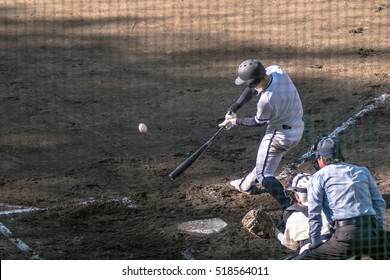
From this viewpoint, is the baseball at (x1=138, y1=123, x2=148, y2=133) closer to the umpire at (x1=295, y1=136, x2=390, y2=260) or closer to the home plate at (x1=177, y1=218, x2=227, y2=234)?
the home plate at (x1=177, y1=218, x2=227, y2=234)

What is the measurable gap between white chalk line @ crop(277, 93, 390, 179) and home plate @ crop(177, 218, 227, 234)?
135 cm

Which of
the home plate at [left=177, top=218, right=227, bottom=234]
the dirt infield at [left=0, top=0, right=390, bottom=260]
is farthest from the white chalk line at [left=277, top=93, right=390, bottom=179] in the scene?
the home plate at [left=177, top=218, right=227, bottom=234]

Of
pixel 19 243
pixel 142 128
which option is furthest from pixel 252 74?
pixel 19 243

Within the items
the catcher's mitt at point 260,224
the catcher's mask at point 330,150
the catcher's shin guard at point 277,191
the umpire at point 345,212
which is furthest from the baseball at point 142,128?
the umpire at point 345,212

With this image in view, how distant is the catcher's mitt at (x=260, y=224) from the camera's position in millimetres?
8422

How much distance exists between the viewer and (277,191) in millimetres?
9250

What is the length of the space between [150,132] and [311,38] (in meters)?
4.49

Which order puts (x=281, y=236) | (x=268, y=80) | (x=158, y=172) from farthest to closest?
(x=158, y=172) < (x=268, y=80) < (x=281, y=236)

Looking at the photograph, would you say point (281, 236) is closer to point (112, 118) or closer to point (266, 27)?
point (112, 118)

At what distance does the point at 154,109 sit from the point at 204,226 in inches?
148

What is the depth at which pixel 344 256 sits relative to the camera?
7.12 metres

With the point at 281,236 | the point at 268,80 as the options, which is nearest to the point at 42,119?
the point at 268,80

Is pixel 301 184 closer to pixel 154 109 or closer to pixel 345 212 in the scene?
pixel 345 212

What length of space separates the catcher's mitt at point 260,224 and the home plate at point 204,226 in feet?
2.28
